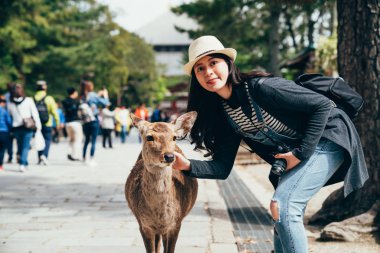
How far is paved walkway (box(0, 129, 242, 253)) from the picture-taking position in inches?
202

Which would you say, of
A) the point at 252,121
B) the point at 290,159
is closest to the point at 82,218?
the point at 252,121

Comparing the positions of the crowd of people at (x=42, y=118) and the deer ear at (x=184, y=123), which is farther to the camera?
the crowd of people at (x=42, y=118)

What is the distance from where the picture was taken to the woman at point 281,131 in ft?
10.0

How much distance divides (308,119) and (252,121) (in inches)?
14.9

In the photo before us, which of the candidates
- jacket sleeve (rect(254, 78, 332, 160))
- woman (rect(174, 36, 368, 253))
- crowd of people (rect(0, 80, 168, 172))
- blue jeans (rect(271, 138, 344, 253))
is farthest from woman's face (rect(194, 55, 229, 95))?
crowd of people (rect(0, 80, 168, 172))

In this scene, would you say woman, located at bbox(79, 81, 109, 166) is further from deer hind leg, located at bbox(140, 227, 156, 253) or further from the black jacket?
the black jacket

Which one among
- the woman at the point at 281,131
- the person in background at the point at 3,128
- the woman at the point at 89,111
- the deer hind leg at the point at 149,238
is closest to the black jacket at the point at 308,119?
the woman at the point at 281,131

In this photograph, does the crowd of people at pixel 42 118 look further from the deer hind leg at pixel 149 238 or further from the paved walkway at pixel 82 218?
the deer hind leg at pixel 149 238

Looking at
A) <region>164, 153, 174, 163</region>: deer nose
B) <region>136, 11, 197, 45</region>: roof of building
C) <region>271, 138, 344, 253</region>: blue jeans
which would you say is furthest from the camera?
<region>136, 11, 197, 45</region>: roof of building

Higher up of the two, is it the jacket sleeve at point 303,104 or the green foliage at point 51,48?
the green foliage at point 51,48

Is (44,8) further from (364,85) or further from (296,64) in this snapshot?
(364,85)

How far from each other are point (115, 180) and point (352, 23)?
5.91 metres

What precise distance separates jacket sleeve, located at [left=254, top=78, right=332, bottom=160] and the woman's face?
295 millimetres

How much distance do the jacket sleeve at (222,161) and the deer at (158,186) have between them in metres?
0.26
